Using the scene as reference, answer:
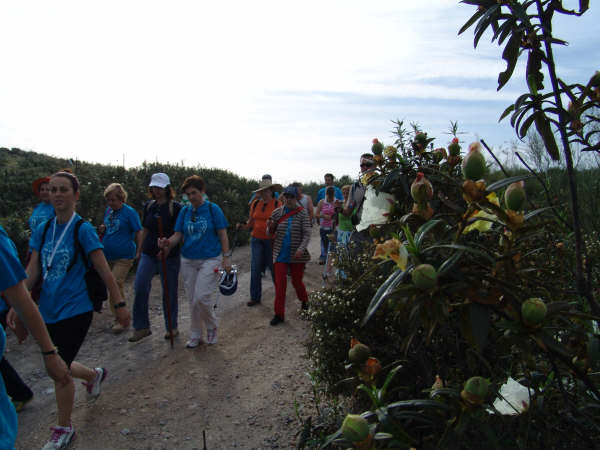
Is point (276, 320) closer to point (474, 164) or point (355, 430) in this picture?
point (355, 430)

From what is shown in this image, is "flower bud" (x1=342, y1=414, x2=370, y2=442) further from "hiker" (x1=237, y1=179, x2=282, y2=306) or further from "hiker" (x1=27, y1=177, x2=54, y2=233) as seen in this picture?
"hiker" (x1=237, y1=179, x2=282, y2=306)

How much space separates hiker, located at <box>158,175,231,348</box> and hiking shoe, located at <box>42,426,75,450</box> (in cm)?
205

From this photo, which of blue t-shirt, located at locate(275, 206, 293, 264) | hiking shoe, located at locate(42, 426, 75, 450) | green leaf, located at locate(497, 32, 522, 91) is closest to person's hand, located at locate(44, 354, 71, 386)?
hiking shoe, located at locate(42, 426, 75, 450)

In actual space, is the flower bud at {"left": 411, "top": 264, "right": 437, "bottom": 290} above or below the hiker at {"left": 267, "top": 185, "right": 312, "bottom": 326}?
above

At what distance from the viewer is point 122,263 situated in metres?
6.13

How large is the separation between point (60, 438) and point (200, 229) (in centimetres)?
267

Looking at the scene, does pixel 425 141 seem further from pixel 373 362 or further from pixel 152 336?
pixel 152 336

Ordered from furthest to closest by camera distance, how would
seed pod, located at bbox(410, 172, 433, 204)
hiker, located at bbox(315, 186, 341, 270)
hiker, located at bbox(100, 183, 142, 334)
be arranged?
hiker, located at bbox(315, 186, 341, 270) → hiker, located at bbox(100, 183, 142, 334) → seed pod, located at bbox(410, 172, 433, 204)

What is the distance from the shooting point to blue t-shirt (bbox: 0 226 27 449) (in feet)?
6.25

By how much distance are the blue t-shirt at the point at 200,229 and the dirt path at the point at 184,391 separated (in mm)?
1178

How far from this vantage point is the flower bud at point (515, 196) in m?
1.11

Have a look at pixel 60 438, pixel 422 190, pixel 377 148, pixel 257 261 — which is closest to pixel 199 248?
pixel 257 261

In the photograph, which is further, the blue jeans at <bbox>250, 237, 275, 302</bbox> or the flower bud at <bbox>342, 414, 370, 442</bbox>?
the blue jeans at <bbox>250, 237, 275, 302</bbox>

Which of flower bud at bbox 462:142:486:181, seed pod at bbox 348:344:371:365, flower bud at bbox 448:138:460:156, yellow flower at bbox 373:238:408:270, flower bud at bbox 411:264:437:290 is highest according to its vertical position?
flower bud at bbox 448:138:460:156
